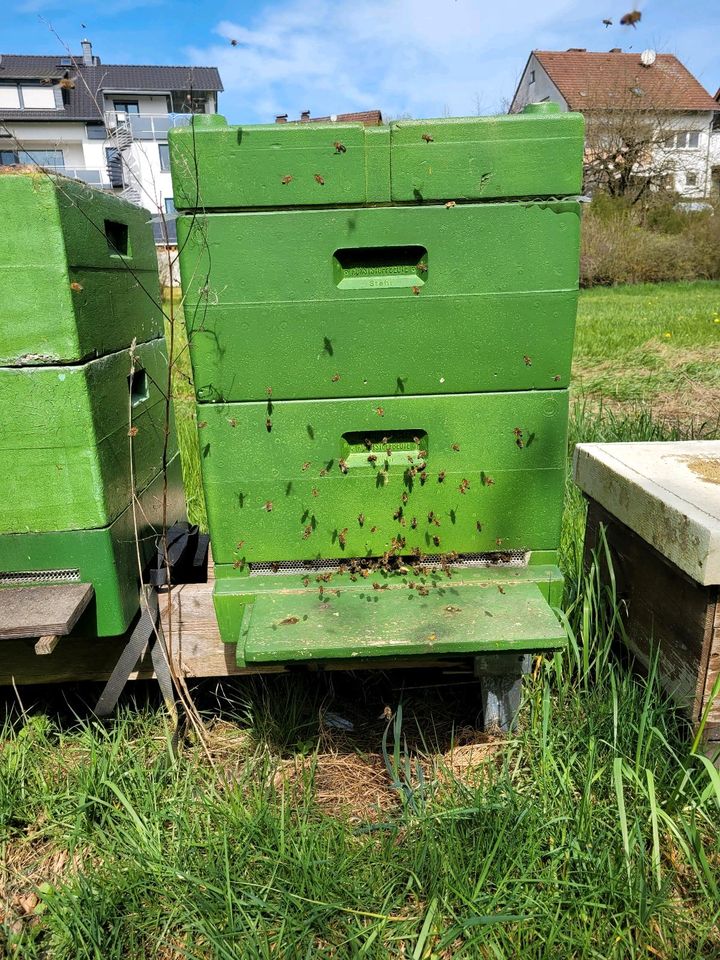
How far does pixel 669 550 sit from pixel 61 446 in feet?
4.92

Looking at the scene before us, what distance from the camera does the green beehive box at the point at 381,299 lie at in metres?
1.56

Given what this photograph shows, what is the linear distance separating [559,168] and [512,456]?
2.18 feet

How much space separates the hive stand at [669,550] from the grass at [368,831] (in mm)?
86

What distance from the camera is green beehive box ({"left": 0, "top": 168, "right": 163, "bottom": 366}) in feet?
4.96

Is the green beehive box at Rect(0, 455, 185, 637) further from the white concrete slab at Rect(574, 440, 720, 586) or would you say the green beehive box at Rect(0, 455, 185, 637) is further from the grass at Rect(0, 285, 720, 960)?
the white concrete slab at Rect(574, 440, 720, 586)

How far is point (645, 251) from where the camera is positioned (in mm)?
19422

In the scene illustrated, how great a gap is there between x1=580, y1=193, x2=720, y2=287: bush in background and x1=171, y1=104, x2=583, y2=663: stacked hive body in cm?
1903

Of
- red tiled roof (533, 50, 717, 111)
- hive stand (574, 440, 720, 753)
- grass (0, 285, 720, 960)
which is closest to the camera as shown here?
grass (0, 285, 720, 960)

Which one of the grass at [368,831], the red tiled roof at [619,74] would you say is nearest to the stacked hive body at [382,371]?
the grass at [368,831]

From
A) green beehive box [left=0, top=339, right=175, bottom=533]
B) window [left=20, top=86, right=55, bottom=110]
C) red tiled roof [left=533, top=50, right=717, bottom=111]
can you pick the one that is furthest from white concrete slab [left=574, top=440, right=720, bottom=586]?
window [left=20, top=86, right=55, bottom=110]

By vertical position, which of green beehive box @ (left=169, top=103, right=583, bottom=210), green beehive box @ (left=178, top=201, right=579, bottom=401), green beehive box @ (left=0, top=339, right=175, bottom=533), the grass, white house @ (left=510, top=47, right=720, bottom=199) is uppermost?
white house @ (left=510, top=47, right=720, bottom=199)

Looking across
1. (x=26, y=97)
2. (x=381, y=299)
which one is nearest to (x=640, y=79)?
(x=26, y=97)

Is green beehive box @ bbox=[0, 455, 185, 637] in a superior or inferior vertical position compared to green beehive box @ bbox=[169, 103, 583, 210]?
inferior

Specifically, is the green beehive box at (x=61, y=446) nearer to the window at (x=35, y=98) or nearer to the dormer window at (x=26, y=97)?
the dormer window at (x=26, y=97)
